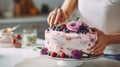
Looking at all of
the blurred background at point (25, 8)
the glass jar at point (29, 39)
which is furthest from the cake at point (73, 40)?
the blurred background at point (25, 8)

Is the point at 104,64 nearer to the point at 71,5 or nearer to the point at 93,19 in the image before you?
the point at 93,19

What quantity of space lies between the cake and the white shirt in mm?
247

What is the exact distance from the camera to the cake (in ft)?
3.92

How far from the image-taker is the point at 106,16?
1.46 metres

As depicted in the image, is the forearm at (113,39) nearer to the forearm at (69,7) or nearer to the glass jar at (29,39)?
the forearm at (69,7)


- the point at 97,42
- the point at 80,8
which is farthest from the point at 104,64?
the point at 80,8

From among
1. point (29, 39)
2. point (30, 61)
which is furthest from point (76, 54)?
point (29, 39)

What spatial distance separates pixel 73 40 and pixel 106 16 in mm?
328

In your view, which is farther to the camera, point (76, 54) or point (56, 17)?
point (56, 17)

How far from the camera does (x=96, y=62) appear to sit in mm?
1329

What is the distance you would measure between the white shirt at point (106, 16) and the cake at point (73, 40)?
0.25m

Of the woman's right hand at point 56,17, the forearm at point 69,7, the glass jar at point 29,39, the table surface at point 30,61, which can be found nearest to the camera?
the table surface at point 30,61

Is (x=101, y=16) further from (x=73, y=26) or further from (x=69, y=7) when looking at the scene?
(x=73, y=26)

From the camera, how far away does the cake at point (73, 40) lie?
1195 millimetres
